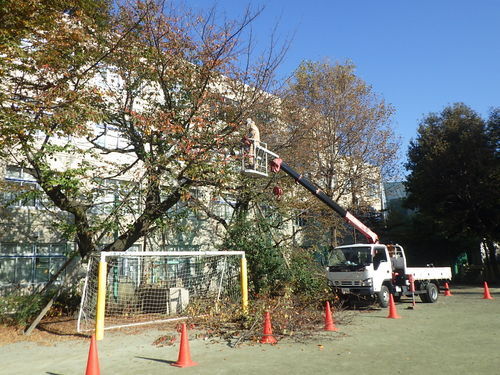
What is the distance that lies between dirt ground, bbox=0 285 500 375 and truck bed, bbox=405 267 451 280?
4.42 m

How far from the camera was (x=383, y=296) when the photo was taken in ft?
47.6

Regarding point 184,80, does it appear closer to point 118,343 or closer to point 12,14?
point 12,14

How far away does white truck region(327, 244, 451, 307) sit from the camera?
14180 millimetres

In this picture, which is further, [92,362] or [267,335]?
[267,335]

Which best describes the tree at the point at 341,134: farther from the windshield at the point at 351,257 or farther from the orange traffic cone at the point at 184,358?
the orange traffic cone at the point at 184,358

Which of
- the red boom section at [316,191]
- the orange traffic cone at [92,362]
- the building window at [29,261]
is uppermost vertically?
the red boom section at [316,191]

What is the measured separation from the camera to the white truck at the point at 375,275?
46.5 ft

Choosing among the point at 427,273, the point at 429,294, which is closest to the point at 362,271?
the point at 429,294

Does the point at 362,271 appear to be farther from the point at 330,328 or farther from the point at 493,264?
the point at 493,264

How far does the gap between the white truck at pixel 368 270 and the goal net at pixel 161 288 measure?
3.29m

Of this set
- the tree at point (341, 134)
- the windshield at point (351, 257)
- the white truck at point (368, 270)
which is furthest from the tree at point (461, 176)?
the windshield at point (351, 257)

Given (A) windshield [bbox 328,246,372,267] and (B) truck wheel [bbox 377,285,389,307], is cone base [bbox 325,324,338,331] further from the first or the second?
(B) truck wheel [bbox 377,285,389,307]

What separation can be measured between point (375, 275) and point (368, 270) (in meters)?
0.38

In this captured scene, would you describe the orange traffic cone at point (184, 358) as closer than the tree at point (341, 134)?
Yes
